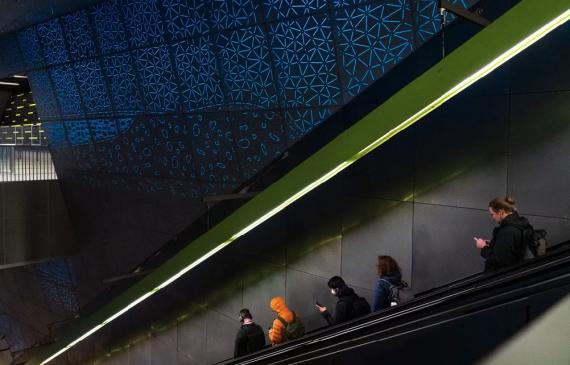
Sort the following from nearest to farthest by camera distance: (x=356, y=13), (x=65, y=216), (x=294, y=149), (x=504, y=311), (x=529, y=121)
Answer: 1. (x=504, y=311)
2. (x=529, y=121)
3. (x=356, y=13)
4. (x=294, y=149)
5. (x=65, y=216)

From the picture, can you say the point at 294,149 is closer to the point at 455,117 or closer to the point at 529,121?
the point at 455,117

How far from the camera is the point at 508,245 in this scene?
329 cm

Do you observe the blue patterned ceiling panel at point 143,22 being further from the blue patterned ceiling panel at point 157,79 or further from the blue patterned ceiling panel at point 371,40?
the blue patterned ceiling panel at point 371,40

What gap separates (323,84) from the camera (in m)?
6.44

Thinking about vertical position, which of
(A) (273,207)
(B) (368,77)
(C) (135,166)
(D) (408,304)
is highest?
(C) (135,166)

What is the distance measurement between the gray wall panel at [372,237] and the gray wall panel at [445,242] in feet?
0.45

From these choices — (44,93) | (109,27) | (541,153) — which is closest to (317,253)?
(541,153)

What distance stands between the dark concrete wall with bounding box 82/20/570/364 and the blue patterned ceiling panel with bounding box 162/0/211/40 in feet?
11.7

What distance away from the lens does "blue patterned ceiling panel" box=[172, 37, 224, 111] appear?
789 centimetres

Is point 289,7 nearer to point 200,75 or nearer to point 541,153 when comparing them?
point 200,75

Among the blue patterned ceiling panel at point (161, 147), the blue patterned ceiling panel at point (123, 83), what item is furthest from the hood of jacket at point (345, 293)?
the blue patterned ceiling panel at point (123, 83)

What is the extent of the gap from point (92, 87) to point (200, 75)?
12.3ft

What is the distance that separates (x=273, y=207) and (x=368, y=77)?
2741 mm

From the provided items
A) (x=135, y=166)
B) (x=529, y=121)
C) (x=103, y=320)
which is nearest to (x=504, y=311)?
(x=529, y=121)
